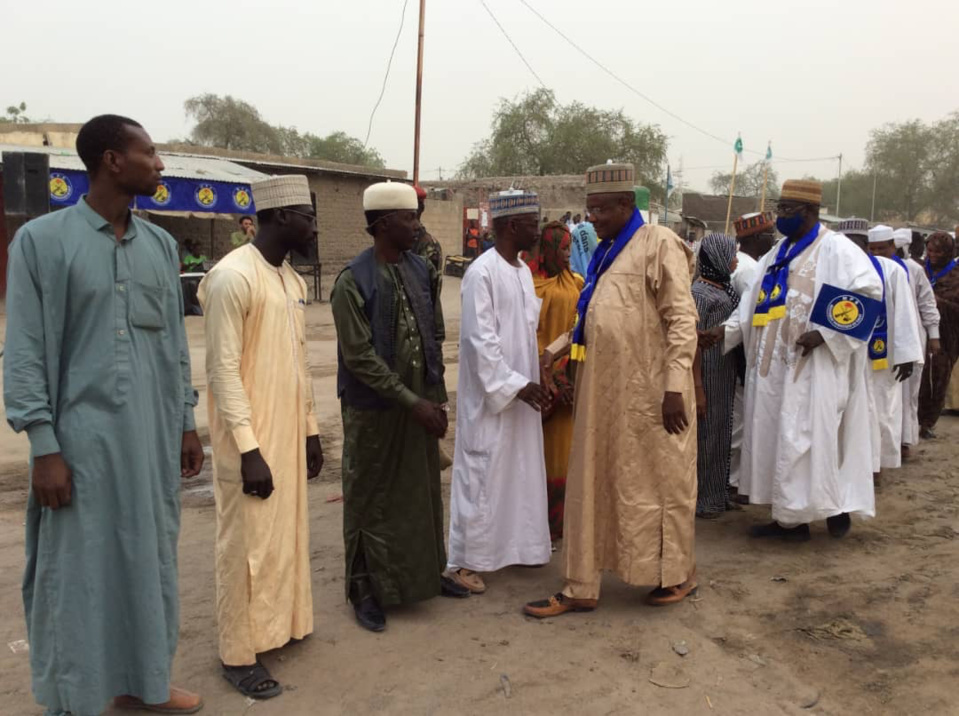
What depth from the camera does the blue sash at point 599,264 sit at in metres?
3.65

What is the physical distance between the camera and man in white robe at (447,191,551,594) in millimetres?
3857

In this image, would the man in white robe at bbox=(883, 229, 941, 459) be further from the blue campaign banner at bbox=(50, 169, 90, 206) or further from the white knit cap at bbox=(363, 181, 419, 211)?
the blue campaign banner at bbox=(50, 169, 90, 206)

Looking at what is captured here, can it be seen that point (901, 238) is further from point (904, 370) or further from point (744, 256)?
point (744, 256)

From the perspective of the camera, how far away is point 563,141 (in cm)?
4091

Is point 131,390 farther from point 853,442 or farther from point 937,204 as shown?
point 937,204

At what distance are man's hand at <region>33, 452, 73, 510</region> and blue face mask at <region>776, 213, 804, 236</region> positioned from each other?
379 centimetres

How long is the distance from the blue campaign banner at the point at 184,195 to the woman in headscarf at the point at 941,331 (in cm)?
1175

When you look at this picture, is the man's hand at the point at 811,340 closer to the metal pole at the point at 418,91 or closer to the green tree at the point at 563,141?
the metal pole at the point at 418,91

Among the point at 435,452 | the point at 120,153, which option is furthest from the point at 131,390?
the point at 435,452

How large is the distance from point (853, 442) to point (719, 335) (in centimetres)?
94

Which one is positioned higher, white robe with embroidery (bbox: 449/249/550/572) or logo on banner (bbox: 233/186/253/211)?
logo on banner (bbox: 233/186/253/211)

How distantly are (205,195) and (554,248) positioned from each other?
43.1 ft

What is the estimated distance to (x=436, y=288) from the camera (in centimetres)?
374

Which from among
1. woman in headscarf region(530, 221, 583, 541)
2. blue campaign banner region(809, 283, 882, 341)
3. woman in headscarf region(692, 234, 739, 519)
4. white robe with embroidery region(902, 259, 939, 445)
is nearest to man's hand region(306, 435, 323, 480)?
woman in headscarf region(530, 221, 583, 541)
